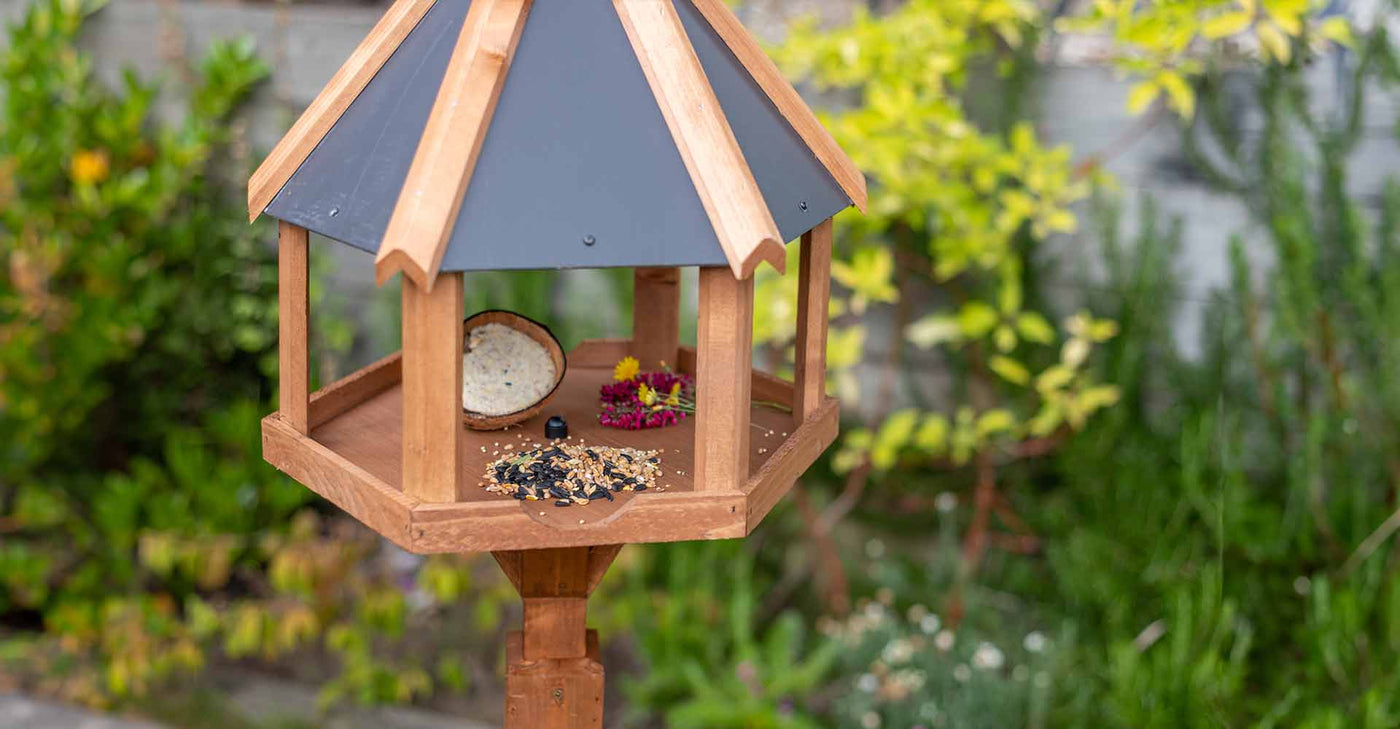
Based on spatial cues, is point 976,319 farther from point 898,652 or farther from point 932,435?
point 898,652

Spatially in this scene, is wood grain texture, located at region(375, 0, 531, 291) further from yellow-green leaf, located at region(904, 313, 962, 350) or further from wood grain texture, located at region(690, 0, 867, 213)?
yellow-green leaf, located at region(904, 313, 962, 350)

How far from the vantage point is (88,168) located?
3.59m

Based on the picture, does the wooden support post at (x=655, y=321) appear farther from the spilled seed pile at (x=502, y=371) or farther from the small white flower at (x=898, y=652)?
the small white flower at (x=898, y=652)

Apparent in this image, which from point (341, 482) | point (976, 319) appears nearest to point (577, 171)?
point (341, 482)

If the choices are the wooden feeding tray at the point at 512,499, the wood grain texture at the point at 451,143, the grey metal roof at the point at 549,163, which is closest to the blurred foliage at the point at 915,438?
the wooden feeding tray at the point at 512,499

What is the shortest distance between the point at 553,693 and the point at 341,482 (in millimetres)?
440

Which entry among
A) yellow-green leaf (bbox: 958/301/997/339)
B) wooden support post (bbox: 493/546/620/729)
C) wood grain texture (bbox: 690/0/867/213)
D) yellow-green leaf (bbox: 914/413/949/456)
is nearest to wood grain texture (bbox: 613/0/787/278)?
wood grain texture (bbox: 690/0/867/213)

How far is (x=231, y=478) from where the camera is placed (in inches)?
142

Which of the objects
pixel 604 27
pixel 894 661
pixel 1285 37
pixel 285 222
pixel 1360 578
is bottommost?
pixel 894 661

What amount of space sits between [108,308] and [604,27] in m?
2.63

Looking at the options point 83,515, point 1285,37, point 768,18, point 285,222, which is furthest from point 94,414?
point 1285,37

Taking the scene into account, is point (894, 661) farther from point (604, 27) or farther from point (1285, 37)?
point (604, 27)

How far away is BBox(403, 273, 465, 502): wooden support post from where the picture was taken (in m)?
1.38

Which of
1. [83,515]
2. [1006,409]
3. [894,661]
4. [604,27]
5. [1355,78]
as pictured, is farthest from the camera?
[83,515]
